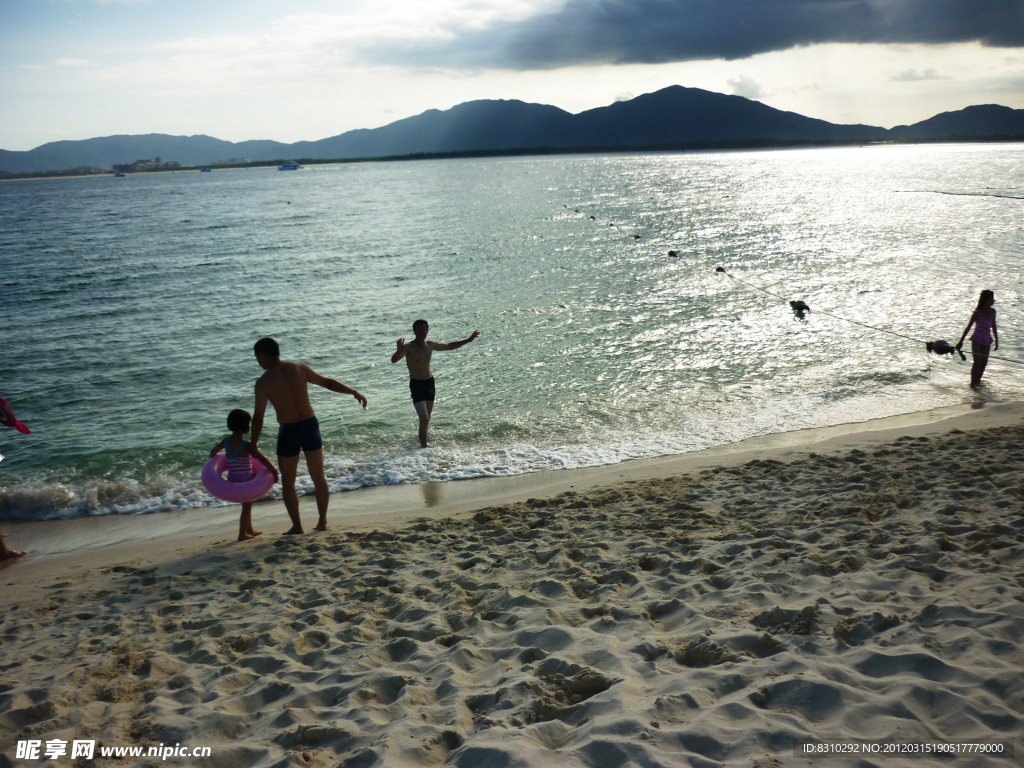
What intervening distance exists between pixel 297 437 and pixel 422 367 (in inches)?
128

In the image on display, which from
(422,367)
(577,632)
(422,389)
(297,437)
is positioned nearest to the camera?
(577,632)

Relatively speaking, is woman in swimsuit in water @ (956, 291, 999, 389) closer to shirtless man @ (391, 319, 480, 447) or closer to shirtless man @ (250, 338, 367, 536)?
shirtless man @ (391, 319, 480, 447)

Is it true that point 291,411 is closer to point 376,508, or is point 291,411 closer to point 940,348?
point 376,508

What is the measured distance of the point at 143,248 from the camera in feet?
114

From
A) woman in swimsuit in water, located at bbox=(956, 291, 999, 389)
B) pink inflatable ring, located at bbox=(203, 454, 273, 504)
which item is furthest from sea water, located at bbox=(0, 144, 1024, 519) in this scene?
pink inflatable ring, located at bbox=(203, 454, 273, 504)

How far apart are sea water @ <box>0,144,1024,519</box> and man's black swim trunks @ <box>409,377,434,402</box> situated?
Result: 84 centimetres

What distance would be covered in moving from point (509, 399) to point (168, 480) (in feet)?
18.7

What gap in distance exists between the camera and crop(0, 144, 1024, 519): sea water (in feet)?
32.4

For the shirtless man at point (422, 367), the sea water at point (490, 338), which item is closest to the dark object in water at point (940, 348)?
the sea water at point (490, 338)

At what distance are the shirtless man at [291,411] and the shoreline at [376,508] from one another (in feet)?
1.99

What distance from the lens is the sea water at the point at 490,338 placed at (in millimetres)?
9883

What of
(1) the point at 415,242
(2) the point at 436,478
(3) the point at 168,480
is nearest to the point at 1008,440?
(2) the point at 436,478

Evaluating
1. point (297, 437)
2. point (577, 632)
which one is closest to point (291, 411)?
point (297, 437)

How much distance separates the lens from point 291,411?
623 cm
